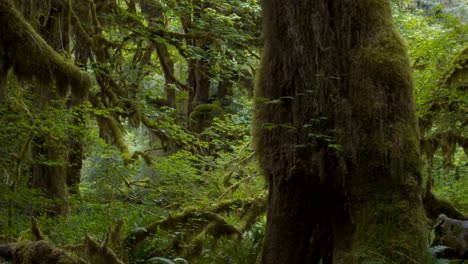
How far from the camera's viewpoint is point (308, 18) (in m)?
6.50

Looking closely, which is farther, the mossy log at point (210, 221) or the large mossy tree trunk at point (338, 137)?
the mossy log at point (210, 221)

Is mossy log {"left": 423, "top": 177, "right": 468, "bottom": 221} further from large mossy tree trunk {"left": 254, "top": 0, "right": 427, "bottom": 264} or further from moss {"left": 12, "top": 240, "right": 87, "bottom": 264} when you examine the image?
moss {"left": 12, "top": 240, "right": 87, "bottom": 264}

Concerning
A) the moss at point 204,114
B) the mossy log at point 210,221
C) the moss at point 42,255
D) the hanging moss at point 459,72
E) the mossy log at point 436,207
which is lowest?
the mossy log at point 210,221

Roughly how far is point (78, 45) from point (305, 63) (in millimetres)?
6229

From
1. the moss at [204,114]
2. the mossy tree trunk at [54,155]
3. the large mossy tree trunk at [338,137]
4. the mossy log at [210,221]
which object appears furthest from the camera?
the moss at [204,114]

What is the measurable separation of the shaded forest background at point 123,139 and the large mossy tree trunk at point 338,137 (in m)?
2.12

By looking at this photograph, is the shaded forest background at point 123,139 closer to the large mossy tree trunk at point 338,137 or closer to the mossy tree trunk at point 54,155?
the mossy tree trunk at point 54,155

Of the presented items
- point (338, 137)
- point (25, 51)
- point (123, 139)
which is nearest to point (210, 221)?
point (123, 139)

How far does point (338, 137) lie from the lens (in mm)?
5941

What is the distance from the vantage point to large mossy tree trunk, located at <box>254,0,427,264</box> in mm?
5684

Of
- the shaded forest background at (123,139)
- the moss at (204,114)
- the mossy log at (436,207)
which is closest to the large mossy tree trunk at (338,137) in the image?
the shaded forest background at (123,139)

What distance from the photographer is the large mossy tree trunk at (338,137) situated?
568cm

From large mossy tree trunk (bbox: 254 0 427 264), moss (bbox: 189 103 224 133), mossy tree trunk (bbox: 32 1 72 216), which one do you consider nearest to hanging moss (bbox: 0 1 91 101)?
large mossy tree trunk (bbox: 254 0 427 264)

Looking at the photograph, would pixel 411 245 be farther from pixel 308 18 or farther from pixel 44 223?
pixel 44 223
